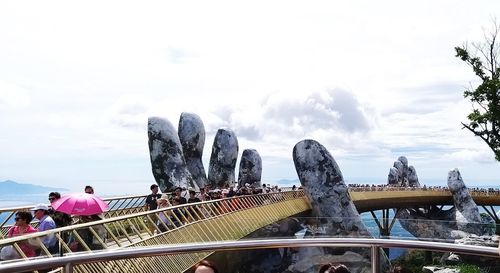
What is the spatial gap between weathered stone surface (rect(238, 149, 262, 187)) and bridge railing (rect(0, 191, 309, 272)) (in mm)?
15339

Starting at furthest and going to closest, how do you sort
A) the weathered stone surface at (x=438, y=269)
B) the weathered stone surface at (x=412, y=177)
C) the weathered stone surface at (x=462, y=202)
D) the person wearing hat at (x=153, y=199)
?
the weathered stone surface at (x=412, y=177)
the weathered stone surface at (x=462, y=202)
the person wearing hat at (x=153, y=199)
the weathered stone surface at (x=438, y=269)

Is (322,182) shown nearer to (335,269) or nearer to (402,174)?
(335,269)

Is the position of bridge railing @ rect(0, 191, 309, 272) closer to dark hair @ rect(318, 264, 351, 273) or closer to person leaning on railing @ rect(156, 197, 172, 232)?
person leaning on railing @ rect(156, 197, 172, 232)

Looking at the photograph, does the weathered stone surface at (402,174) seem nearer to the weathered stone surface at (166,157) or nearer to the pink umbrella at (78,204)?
the weathered stone surface at (166,157)

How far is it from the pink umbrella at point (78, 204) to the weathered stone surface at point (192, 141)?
23279 millimetres

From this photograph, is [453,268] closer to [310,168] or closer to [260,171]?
[310,168]

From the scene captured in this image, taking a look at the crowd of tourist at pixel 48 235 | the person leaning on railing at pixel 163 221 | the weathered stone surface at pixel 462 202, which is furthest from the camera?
the weathered stone surface at pixel 462 202

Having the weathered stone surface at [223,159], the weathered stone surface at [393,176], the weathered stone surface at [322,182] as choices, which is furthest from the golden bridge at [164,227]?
the weathered stone surface at [393,176]

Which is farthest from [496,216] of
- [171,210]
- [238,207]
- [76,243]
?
[76,243]

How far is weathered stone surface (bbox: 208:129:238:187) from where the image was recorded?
116 ft

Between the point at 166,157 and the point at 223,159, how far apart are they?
20.0 ft

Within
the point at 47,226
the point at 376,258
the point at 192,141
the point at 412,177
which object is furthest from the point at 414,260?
the point at 412,177

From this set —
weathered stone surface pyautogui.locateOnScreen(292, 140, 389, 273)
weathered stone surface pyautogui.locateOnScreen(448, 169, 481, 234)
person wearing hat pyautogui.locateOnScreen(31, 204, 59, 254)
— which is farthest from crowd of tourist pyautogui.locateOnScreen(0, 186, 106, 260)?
weathered stone surface pyautogui.locateOnScreen(448, 169, 481, 234)

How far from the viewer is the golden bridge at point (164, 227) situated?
5574 millimetres
